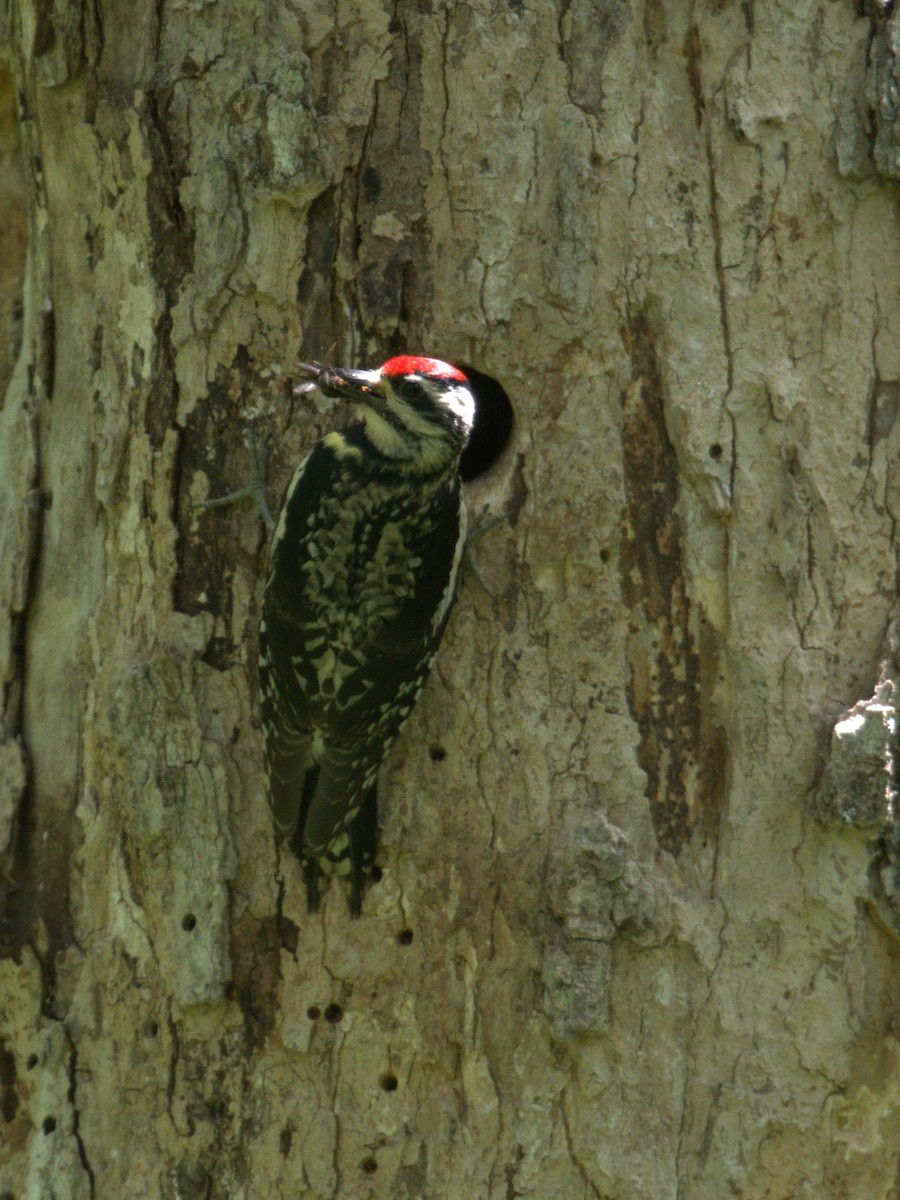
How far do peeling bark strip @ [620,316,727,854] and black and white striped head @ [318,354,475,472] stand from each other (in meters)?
0.44

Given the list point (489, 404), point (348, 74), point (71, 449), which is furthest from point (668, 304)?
point (71, 449)

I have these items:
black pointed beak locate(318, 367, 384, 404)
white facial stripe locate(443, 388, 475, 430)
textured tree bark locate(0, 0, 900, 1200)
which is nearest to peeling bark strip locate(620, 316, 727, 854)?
textured tree bark locate(0, 0, 900, 1200)

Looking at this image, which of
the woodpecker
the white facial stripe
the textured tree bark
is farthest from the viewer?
the white facial stripe

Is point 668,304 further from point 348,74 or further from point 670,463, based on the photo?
point 348,74

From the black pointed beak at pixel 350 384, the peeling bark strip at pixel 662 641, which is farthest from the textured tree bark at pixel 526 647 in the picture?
the black pointed beak at pixel 350 384

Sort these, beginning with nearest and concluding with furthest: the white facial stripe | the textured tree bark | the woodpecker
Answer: the textured tree bark, the woodpecker, the white facial stripe

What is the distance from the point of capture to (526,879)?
11.1 feet

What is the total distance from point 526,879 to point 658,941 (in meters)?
0.33

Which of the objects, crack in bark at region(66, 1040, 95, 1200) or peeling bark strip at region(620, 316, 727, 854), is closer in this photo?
peeling bark strip at region(620, 316, 727, 854)

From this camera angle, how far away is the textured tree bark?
10.9 ft

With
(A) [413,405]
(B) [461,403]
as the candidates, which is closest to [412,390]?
(A) [413,405]

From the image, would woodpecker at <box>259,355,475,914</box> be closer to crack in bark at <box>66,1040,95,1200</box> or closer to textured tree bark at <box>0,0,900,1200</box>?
textured tree bark at <box>0,0,900,1200</box>

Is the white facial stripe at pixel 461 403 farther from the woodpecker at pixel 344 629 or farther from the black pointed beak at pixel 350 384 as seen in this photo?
the black pointed beak at pixel 350 384

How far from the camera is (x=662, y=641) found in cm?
345
